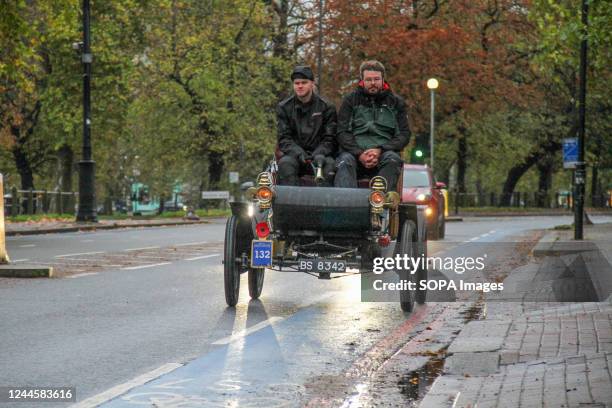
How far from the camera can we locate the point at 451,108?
181 feet

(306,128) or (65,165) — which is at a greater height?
(65,165)

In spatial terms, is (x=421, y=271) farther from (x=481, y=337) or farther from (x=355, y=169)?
(x=481, y=337)

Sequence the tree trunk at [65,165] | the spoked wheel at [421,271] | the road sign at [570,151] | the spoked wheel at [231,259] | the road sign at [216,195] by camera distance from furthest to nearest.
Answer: the tree trunk at [65,165]
the road sign at [216,195]
the road sign at [570,151]
the spoked wheel at [421,271]
the spoked wheel at [231,259]

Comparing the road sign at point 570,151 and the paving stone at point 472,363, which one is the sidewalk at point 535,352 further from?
the road sign at point 570,151

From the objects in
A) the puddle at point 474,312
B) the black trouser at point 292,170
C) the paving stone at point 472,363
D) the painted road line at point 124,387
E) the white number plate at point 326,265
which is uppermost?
the black trouser at point 292,170

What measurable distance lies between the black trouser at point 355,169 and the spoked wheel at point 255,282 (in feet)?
5.38

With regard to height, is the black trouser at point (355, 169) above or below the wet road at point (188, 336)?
above

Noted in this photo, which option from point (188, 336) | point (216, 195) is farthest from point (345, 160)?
point (216, 195)

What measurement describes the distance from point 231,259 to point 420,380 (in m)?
3.89

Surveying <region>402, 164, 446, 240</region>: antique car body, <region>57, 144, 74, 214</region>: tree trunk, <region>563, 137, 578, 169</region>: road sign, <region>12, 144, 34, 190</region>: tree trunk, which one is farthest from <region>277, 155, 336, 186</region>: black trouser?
<region>12, 144, 34, 190</region>: tree trunk

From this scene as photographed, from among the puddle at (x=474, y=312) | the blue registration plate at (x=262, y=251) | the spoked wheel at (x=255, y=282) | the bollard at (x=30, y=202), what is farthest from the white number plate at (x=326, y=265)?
the bollard at (x=30, y=202)

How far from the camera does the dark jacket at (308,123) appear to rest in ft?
37.6

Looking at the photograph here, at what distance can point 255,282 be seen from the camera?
12289 mm

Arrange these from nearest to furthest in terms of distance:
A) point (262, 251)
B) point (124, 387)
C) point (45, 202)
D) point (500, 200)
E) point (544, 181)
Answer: point (124, 387), point (262, 251), point (45, 202), point (500, 200), point (544, 181)
